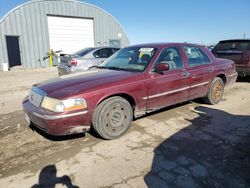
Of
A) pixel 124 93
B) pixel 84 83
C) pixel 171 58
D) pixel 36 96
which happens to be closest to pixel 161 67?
pixel 171 58

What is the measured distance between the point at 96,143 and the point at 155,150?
1.01m

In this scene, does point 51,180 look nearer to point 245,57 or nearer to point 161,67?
point 161,67

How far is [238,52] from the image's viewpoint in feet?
27.7

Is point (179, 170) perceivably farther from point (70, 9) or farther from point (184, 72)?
point (70, 9)

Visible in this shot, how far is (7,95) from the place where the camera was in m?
8.07

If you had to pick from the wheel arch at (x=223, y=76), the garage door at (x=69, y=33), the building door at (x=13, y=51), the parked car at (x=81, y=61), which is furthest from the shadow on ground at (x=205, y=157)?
the building door at (x=13, y=51)

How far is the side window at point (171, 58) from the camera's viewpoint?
188 inches

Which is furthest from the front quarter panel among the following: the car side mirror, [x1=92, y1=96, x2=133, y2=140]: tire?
the car side mirror

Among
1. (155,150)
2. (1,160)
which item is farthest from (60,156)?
(155,150)

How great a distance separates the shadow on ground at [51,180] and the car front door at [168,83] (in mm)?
2131

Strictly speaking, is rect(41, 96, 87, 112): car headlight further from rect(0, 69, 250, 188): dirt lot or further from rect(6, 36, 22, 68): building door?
rect(6, 36, 22, 68): building door

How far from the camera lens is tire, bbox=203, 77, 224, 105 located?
19.3 ft

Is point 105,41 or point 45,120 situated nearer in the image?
point 45,120

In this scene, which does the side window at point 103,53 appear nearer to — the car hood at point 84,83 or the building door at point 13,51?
the car hood at point 84,83
